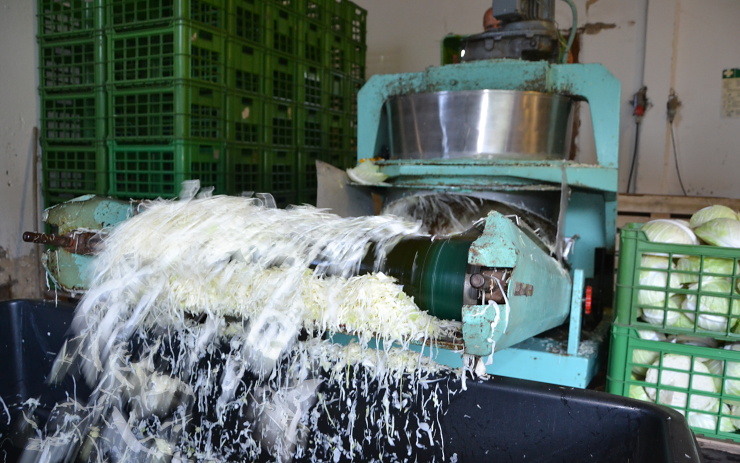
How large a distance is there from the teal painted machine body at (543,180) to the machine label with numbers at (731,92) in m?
3.76

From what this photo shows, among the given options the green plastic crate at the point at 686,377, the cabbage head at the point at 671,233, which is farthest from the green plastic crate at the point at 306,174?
the green plastic crate at the point at 686,377

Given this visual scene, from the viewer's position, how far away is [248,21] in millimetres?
3295

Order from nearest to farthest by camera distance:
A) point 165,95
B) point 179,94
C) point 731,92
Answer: point 179,94 < point 165,95 < point 731,92

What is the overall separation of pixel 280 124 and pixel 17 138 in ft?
5.41

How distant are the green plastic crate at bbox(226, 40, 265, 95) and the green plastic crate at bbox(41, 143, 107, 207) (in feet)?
2.75

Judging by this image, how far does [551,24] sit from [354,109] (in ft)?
7.50

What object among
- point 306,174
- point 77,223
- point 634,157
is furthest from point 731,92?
point 77,223

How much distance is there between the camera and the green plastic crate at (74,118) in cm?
316

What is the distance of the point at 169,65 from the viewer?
2842mm

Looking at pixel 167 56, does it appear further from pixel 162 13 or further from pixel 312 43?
pixel 312 43

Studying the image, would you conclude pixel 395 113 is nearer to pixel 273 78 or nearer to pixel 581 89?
pixel 581 89

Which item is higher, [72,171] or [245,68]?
[245,68]

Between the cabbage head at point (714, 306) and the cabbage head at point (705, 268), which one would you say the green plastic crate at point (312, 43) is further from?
the cabbage head at point (714, 306)

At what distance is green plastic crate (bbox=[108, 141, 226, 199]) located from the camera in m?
2.87
